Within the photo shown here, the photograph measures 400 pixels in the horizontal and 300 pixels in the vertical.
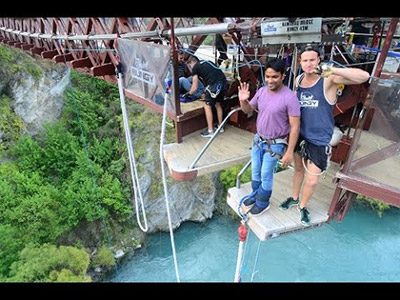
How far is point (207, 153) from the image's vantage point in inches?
155

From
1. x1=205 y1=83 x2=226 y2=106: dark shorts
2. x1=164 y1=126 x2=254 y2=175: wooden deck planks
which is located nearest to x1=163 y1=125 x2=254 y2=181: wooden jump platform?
x1=164 y1=126 x2=254 y2=175: wooden deck planks

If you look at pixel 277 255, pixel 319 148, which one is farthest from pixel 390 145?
pixel 277 255

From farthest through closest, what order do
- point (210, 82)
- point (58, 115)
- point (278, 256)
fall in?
point (58, 115), point (278, 256), point (210, 82)

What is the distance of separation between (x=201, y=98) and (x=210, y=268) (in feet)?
29.4

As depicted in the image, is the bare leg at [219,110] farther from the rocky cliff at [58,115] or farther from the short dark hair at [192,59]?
the rocky cliff at [58,115]

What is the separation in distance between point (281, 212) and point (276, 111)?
1.19m

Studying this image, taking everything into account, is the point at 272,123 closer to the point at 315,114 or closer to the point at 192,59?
the point at 315,114

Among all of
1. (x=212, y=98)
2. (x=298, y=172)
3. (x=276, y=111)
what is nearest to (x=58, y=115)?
(x=212, y=98)

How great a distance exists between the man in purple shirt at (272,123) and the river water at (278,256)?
341 inches

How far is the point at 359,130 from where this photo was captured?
8.21 feet

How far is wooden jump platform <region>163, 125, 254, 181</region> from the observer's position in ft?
11.8

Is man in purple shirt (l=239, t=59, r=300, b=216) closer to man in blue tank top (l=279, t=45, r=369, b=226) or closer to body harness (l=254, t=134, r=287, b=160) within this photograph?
body harness (l=254, t=134, r=287, b=160)

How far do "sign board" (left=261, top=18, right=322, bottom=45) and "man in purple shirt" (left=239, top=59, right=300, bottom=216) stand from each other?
1.86 feet

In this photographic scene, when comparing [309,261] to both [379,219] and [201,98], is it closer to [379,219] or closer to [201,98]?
[379,219]
